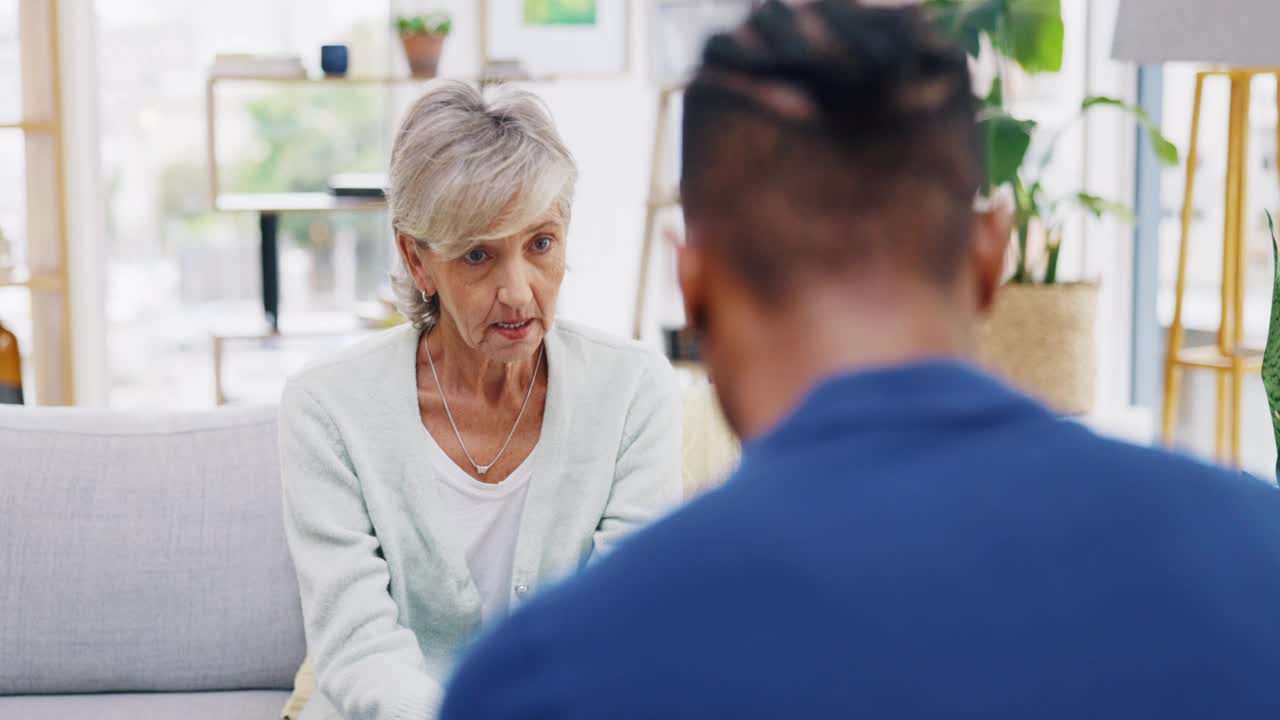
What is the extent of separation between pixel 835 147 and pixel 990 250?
0.40ft

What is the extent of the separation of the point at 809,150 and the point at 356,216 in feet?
14.4

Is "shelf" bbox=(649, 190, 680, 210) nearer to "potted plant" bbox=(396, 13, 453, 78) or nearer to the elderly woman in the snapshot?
"potted plant" bbox=(396, 13, 453, 78)

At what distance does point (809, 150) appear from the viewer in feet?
2.05

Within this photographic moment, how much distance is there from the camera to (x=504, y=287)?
5.46ft

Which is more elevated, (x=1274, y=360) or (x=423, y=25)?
(x=423, y=25)

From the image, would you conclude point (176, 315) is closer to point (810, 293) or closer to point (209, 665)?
point (209, 665)

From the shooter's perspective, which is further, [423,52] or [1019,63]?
[423,52]

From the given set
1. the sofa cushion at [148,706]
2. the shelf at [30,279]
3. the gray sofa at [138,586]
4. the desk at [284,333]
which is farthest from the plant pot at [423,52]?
the sofa cushion at [148,706]

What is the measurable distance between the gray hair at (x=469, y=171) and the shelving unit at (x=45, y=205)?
286cm

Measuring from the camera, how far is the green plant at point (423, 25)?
14.0ft

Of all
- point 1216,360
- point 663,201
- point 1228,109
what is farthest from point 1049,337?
point 663,201

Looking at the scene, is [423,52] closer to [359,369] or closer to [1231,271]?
[1231,271]

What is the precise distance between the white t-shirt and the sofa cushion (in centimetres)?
48

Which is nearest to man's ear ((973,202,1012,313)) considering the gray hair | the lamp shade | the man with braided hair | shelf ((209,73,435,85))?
the man with braided hair
